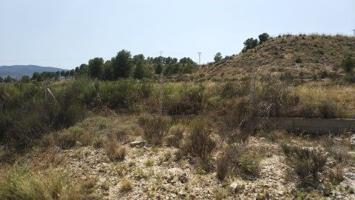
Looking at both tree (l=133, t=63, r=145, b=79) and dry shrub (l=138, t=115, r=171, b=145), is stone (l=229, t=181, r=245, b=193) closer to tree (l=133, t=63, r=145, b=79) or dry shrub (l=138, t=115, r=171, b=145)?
dry shrub (l=138, t=115, r=171, b=145)

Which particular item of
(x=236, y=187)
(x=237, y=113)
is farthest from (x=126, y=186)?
(x=237, y=113)

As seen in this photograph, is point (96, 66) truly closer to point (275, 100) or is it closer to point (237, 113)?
point (275, 100)

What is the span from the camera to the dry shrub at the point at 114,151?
27.9 feet

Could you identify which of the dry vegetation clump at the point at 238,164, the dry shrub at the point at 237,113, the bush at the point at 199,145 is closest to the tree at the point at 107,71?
the dry shrub at the point at 237,113

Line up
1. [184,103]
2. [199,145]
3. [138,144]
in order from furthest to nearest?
[184,103] → [138,144] → [199,145]

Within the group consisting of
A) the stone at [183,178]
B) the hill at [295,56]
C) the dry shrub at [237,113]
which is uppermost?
the hill at [295,56]

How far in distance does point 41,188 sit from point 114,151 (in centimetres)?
257

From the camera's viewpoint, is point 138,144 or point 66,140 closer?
point 138,144

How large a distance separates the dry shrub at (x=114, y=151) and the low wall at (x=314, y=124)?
501cm

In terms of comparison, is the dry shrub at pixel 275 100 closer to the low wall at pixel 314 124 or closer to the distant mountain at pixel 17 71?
the low wall at pixel 314 124

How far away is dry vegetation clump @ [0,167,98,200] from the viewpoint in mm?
6148

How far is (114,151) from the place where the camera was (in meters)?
8.67

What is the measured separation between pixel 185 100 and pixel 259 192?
8532 millimetres

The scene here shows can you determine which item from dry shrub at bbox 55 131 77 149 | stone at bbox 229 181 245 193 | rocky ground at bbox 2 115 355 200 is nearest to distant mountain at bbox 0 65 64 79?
dry shrub at bbox 55 131 77 149
